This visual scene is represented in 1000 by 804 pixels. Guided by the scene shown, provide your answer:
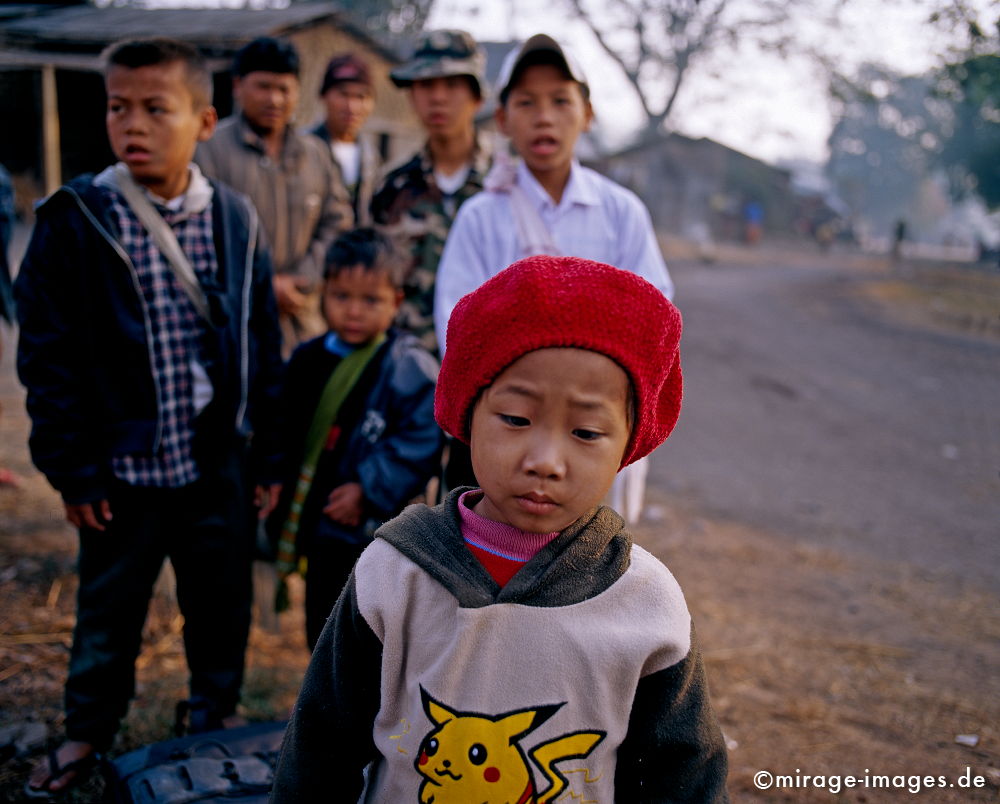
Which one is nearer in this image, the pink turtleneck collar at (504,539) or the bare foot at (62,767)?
the pink turtleneck collar at (504,539)

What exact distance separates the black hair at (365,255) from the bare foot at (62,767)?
1.64 m

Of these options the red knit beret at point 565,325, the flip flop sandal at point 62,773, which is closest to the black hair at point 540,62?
the red knit beret at point 565,325

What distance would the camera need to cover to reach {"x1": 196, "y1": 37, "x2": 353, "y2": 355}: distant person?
3.53 metres

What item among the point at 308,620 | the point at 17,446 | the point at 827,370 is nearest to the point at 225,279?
the point at 308,620

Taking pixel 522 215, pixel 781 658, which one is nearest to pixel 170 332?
pixel 522 215

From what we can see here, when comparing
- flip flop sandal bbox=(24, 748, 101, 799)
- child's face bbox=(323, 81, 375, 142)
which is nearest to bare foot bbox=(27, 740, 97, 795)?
flip flop sandal bbox=(24, 748, 101, 799)

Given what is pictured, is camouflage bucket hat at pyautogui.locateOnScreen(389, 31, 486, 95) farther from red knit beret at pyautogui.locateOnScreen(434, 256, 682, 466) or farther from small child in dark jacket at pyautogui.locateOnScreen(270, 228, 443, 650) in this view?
red knit beret at pyautogui.locateOnScreen(434, 256, 682, 466)

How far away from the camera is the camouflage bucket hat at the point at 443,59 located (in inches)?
132

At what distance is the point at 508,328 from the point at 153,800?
57.5 inches

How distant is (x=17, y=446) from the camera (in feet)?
17.7

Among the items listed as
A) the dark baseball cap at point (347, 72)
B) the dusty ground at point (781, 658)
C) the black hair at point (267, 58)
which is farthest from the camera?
the dark baseball cap at point (347, 72)

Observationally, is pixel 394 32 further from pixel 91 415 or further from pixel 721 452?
pixel 91 415

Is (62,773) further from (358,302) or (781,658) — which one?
(781,658)

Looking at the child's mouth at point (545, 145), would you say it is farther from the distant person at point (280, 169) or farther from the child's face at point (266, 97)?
the child's face at point (266, 97)
